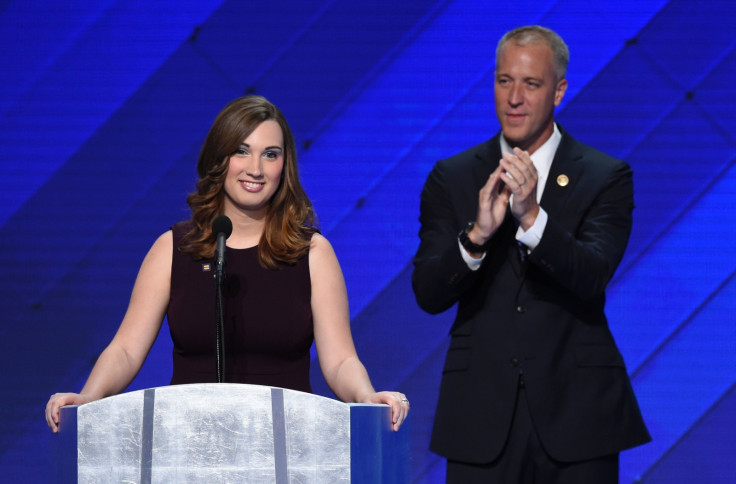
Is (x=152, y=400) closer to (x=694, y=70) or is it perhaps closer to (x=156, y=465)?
(x=156, y=465)

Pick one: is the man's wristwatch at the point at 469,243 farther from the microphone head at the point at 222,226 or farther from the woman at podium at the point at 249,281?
the microphone head at the point at 222,226

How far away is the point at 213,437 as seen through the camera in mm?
1681

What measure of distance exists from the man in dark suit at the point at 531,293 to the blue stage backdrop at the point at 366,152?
4.38 feet

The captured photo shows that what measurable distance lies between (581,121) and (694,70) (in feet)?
1.46

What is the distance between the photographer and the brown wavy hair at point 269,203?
8.18 feet

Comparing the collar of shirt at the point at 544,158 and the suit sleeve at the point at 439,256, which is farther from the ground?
the collar of shirt at the point at 544,158

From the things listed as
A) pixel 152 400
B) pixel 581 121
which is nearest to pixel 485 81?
pixel 581 121

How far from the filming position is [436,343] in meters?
4.05

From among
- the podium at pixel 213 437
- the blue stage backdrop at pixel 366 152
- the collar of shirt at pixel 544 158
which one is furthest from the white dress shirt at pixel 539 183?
the blue stage backdrop at pixel 366 152

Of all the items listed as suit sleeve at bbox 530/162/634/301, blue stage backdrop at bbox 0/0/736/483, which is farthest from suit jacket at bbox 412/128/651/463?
blue stage backdrop at bbox 0/0/736/483

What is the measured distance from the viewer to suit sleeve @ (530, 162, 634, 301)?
2.44m

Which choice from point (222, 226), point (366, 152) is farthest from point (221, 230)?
point (366, 152)

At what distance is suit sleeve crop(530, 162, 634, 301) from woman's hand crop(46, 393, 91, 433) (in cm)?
106

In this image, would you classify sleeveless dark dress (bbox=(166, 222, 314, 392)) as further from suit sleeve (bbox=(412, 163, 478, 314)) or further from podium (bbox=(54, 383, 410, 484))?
podium (bbox=(54, 383, 410, 484))
